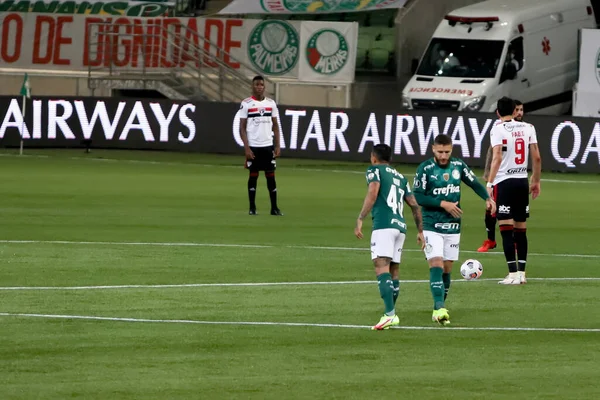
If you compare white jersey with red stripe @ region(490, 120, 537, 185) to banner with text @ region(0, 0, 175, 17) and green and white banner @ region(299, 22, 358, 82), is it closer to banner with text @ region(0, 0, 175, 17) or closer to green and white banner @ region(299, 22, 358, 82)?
green and white banner @ region(299, 22, 358, 82)

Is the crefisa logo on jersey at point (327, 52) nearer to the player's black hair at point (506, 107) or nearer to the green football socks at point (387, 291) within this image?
the player's black hair at point (506, 107)

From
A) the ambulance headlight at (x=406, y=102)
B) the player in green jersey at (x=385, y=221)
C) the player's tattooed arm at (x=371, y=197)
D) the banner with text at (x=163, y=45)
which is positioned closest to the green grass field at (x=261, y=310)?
the player in green jersey at (x=385, y=221)

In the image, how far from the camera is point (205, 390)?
32.2 ft

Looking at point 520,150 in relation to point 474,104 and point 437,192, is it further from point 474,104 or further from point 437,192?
point 474,104

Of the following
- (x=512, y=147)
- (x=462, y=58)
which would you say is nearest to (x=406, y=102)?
(x=462, y=58)

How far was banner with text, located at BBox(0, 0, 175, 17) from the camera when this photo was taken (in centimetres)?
4428

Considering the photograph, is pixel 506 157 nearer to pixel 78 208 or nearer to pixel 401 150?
pixel 78 208

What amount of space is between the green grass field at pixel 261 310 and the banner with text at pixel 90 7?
2014cm

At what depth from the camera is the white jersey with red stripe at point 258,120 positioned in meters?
22.8

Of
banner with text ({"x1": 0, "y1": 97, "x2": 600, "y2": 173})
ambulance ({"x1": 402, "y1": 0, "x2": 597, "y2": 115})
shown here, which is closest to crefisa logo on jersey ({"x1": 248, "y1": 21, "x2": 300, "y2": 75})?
ambulance ({"x1": 402, "y1": 0, "x2": 597, "y2": 115})

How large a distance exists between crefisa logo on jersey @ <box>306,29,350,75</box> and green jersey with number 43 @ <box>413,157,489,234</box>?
28.6 meters

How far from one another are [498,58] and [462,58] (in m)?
1.06

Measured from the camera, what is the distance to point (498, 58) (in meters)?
39.5

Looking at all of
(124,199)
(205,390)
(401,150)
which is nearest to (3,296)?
(205,390)
